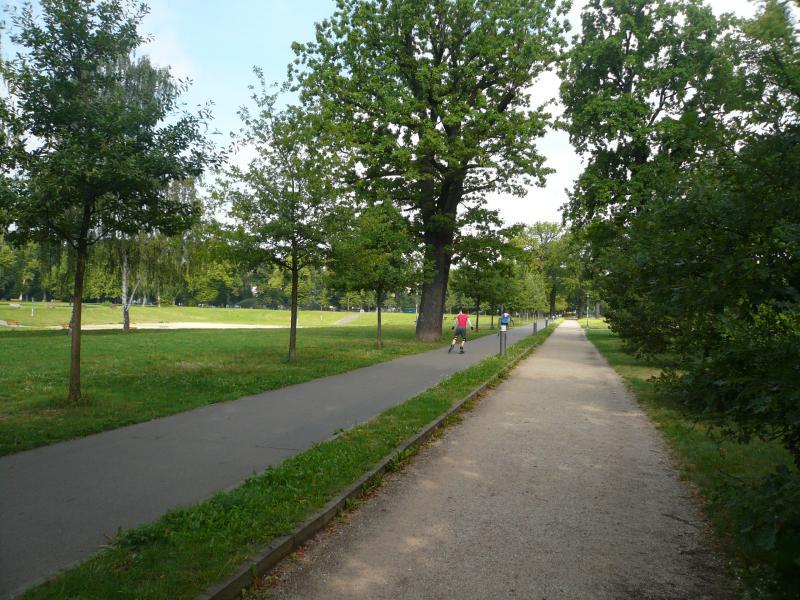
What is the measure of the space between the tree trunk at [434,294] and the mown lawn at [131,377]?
4165 millimetres

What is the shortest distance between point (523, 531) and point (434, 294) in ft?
65.1

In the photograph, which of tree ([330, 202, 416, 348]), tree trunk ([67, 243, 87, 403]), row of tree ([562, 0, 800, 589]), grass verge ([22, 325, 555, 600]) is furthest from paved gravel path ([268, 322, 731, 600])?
tree ([330, 202, 416, 348])

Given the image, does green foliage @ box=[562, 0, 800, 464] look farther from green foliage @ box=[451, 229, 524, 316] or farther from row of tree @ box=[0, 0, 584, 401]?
green foliage @ box=[451, 229, 524, 316]

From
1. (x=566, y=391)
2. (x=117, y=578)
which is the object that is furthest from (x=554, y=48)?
(x=117, y=578)

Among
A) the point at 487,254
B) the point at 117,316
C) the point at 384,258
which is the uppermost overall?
the point at 487,254

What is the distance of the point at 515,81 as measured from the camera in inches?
842

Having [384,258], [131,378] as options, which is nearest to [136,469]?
[131,378]

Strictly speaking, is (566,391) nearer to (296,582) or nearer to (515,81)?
(296,582)

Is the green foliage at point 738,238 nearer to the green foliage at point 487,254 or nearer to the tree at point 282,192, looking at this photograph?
the tree at point 282,192

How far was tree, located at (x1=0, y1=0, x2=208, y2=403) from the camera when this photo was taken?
24.8 feet

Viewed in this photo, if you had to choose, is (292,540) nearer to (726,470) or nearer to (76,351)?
(726,470)

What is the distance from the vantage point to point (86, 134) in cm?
778

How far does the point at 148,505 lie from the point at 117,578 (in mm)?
1369

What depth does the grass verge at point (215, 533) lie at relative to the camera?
3.11 meters
